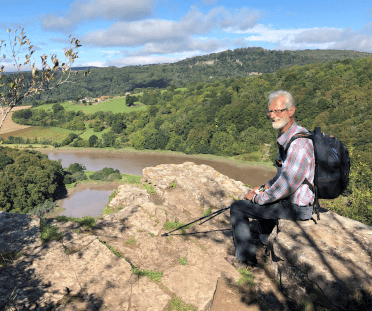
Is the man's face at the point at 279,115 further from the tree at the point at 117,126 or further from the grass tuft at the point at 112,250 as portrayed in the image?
the tree at the point at 117,126

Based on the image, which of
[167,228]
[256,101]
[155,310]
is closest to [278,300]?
[155,310]

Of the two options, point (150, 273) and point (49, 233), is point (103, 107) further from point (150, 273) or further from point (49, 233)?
point (150, 273)

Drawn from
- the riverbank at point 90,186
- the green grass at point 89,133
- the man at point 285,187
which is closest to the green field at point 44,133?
the green grass at point 89,133

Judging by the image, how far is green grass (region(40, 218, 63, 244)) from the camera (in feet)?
16.5

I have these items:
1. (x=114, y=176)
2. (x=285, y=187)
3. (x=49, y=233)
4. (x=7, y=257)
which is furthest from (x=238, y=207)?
(x=114, y=176)

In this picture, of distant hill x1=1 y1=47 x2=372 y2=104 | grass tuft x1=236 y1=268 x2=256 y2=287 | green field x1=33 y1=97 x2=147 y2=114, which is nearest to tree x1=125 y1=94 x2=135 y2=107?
green field x1=33 y1=97 x2=147 y2=114

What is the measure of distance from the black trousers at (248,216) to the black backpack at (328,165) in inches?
20.3

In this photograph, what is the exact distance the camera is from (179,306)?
3660mm

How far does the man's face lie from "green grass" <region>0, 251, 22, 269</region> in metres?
5.62

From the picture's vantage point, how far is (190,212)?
27.0ft

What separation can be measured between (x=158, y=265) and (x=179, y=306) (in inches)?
51.5

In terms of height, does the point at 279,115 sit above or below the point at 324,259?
above

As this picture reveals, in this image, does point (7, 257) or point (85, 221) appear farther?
point (85, 221)

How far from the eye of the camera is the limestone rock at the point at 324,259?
3016 millimetres
